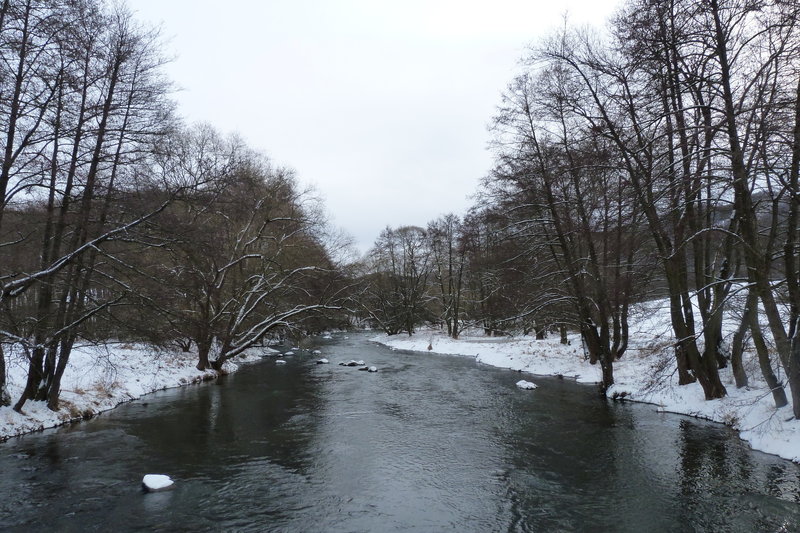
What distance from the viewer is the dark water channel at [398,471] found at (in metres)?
7.61

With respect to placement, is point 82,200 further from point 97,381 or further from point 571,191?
point 571,191

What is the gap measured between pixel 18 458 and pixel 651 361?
2091 centimetres

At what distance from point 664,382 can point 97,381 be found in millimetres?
18816

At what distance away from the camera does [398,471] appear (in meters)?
9.94

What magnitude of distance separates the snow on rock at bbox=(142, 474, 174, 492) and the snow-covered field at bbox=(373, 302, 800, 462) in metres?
10.7

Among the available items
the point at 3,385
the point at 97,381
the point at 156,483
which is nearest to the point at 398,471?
the point at 156,483

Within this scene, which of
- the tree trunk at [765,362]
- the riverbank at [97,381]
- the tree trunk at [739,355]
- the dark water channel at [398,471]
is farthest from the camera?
the tree trunk at [739,355]

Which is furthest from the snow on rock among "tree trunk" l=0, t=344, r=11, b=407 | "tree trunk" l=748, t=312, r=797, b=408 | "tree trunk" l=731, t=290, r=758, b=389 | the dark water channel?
"tree trunk" l=731, t=290, r=758, b=389

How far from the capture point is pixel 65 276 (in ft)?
42.4

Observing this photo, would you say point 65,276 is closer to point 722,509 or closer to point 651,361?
point 722,509

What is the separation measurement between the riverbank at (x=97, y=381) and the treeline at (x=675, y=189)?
46.2 ft

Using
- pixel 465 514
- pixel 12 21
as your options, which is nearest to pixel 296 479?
pixel 465 514

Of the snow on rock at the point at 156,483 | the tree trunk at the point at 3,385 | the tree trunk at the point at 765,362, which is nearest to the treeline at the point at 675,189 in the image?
the tree trunk at the point at 765,362

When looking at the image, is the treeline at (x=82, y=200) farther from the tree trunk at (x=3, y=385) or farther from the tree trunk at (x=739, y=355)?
the tree trunk at (x=739, y=355)
